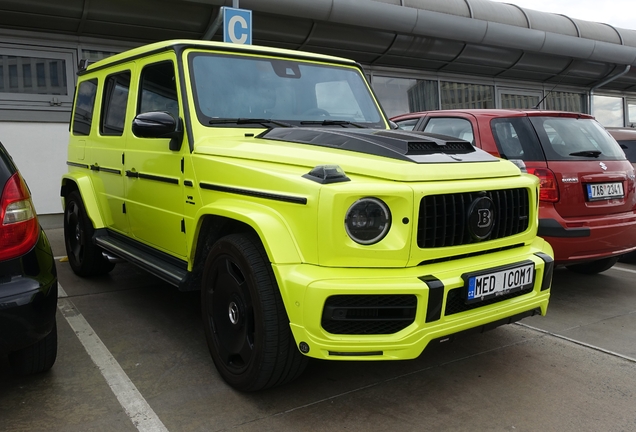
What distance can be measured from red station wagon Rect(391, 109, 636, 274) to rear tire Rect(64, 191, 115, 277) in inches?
142

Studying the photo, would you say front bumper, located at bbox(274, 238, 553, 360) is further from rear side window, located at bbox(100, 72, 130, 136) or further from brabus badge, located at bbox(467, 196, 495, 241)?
rear side window, located at bbox(100, 72, 130, 136)

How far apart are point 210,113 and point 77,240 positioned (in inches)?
103

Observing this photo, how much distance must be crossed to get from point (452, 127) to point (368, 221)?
329cm

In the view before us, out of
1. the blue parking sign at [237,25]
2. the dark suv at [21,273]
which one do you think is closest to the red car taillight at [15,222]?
the dark suv at [21,273]

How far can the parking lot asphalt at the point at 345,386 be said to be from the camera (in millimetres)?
2758

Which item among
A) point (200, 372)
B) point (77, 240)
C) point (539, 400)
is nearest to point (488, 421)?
point (539, 400)

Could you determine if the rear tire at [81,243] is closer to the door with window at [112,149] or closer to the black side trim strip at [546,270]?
the door with window at [112,149]

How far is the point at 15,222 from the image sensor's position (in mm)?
2740

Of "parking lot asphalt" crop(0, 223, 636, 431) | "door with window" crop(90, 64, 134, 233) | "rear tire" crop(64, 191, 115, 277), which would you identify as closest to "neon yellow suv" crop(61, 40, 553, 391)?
"door with window" crop(90, 64, 134, 233)

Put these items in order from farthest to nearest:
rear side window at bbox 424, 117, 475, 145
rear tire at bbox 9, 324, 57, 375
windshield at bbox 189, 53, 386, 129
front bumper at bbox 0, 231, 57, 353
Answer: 1. rear side window at bbox 424, 117, 475, 145
2. windshield at bbox 189, 53, 386, 129
3. rear tire at bbox 9, 324, 57, 375
4. front bumper at bbox 0, 231, 57, 353

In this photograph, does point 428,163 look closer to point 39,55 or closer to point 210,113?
point 210,113

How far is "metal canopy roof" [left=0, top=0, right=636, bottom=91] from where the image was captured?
8719 mm

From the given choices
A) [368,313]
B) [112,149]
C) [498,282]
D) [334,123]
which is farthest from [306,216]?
[112,149]

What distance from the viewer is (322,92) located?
4086 mm
